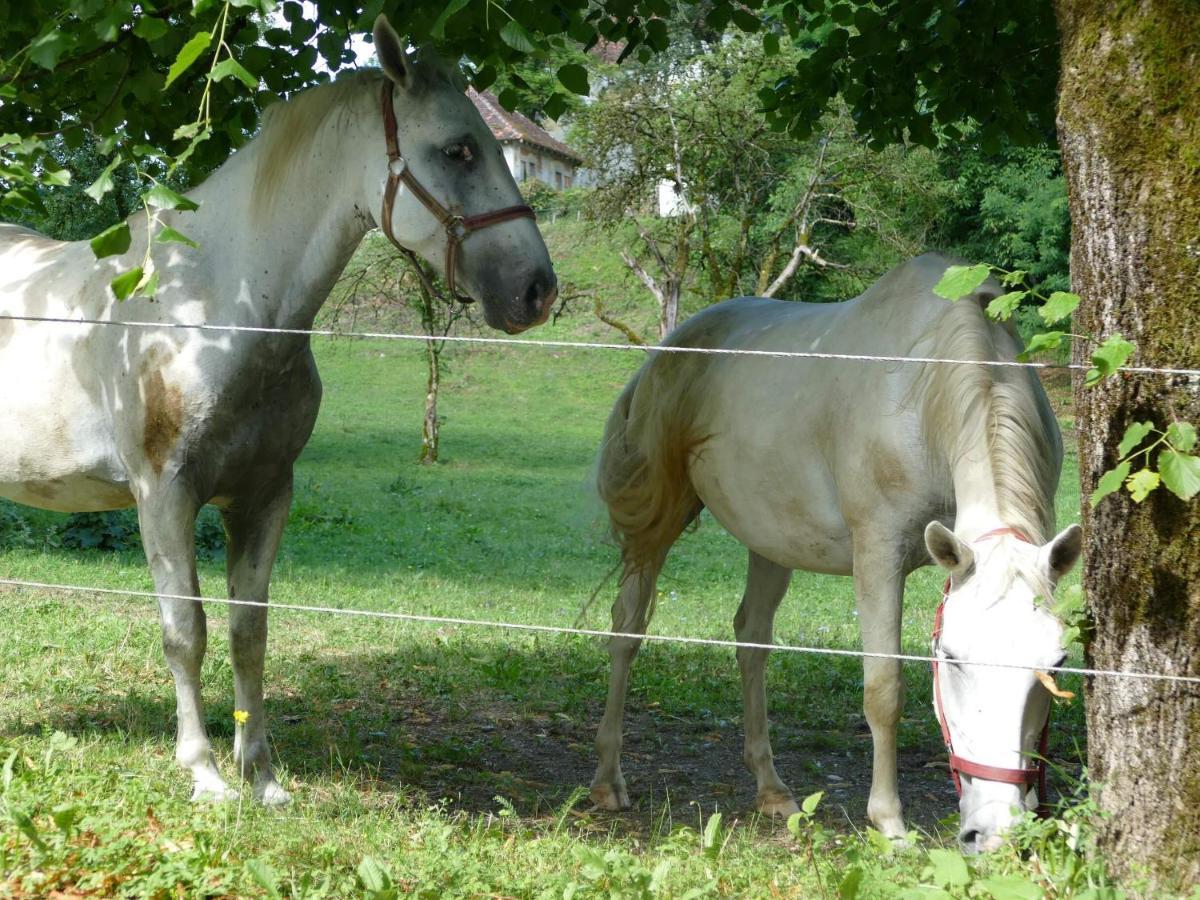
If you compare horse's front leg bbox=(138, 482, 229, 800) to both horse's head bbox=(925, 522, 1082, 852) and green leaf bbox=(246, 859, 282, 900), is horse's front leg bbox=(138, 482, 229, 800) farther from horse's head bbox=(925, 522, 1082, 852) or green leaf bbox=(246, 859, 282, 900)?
horse's head bbox=(925, 522, 1082, 852)

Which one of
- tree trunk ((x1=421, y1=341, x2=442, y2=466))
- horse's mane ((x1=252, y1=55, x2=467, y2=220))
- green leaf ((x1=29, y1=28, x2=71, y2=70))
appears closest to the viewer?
green leaf ((x1=29, y1=28, x2=71, y2=70))

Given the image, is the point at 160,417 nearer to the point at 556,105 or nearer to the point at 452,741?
the point at 556,105

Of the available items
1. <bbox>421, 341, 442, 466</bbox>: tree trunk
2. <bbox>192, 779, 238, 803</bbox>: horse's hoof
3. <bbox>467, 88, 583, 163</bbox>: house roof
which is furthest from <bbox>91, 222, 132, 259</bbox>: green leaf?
<bbox>467, 88, 583, 163</bbox>: house roof

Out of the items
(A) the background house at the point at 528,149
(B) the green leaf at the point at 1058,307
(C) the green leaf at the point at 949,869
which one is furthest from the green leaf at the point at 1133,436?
(A) the background house at the point at 528,149

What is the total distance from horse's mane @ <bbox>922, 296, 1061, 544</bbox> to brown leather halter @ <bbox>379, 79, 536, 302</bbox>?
1.51 metres

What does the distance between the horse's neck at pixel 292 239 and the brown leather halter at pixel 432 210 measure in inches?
5.8

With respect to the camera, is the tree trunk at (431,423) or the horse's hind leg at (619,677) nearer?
the horse's hind leg at (619,677)

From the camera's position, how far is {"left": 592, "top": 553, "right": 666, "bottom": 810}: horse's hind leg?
5.43 metres

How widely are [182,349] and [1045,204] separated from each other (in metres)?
27.8

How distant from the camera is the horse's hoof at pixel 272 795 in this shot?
4.45m

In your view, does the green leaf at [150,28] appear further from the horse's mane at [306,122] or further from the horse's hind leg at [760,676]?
the horse's hind leg at [760,676]

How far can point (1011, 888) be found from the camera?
2.82m

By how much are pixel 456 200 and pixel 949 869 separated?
101 inches

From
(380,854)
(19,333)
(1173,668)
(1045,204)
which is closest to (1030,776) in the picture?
(1173,668)
